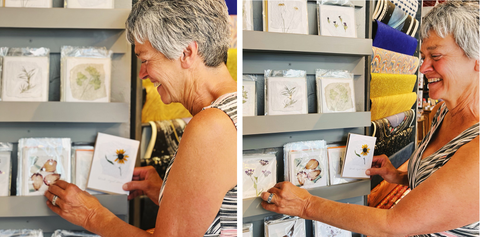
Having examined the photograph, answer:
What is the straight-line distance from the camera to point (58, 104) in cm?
104

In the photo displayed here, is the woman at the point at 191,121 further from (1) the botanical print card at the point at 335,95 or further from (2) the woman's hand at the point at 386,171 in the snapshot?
(2) the woman's hand at the point at 386,171

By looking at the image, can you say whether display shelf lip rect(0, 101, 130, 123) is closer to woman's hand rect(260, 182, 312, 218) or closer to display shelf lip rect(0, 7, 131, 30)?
display shelf lip rect(0, 7, 131, 30)

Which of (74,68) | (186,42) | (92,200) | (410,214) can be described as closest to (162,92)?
(186,42)

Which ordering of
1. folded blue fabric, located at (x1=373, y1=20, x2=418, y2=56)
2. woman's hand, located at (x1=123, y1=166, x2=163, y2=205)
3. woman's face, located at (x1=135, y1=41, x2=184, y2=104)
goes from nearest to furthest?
folded blue fabric, located at (x1=373, y1=20, x2=418, y2=56) < woman's face, located at (x1=135, y1=41, x2=184, y2=104) < woman's hand, located at (x1=123, y1=166, x2=163, y2=205)

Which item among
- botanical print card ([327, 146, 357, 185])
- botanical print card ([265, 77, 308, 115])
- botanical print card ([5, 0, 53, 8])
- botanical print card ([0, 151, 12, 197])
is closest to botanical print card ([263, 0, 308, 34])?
botanical print card ([265, 77, 308, 115])

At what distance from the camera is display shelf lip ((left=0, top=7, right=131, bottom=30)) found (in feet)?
3.31

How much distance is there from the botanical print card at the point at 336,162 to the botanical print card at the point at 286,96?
14cm

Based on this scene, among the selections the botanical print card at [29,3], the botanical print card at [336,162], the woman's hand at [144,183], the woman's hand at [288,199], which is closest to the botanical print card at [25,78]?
the botanical print card at [29,3]

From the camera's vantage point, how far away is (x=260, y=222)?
0.96 meters

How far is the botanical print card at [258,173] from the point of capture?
91 centimetres

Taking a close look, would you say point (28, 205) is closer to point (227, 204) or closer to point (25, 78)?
point (25, 78)

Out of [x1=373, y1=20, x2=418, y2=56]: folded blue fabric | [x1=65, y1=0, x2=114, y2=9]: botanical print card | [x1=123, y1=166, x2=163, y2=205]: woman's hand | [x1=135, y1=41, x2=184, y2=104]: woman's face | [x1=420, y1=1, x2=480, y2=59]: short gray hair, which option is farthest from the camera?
[x1=123, y1=166, x2=163, y2=205]: woman's hand

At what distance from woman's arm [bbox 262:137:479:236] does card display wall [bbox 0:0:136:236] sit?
64 centimetres

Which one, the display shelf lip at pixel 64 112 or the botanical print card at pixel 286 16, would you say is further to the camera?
the display shelf lip at pixel 64 112
